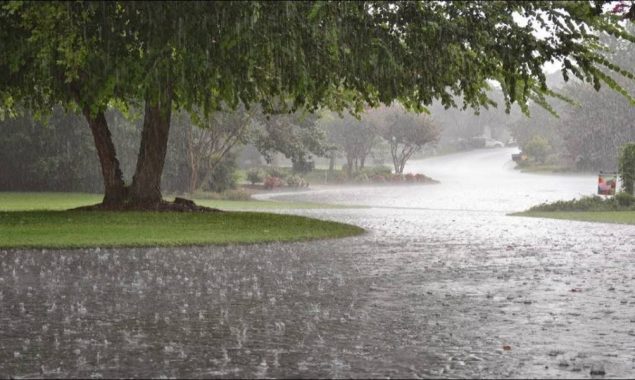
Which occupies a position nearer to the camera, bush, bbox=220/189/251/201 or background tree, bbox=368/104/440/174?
bush, bbox=220/189/251/201

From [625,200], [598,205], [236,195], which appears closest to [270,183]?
[236,195]

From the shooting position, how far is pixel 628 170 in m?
32.9

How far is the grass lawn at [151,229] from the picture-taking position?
16.9 metres

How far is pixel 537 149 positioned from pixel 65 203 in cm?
6111

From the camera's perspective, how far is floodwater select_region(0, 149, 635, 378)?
Result: 6.69 metres

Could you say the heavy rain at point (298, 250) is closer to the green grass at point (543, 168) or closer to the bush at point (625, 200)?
the bush at point (625, 200)

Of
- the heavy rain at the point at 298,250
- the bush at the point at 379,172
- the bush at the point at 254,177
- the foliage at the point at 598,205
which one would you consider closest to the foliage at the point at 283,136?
the bush at the point at 254,177

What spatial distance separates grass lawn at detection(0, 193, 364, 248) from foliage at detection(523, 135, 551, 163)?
66.5 meters

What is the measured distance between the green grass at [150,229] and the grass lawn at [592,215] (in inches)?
383

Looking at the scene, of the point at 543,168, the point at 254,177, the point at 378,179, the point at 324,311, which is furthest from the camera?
the point at 543,168

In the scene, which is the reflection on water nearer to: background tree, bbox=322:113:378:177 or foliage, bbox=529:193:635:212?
foliage, bbox=529:193:635:212

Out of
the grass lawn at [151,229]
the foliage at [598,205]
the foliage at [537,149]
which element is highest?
the foliage at [537,149]

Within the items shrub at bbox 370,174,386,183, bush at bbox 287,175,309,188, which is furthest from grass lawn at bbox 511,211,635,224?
shrub at bbox 370,174,386,183

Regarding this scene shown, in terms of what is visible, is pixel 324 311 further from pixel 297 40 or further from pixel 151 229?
pixel 151 229
